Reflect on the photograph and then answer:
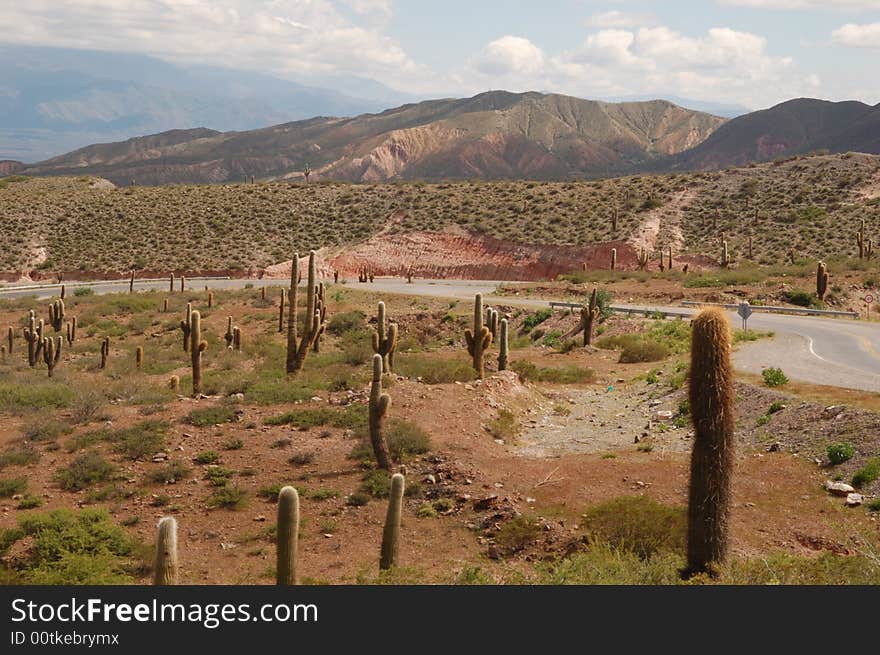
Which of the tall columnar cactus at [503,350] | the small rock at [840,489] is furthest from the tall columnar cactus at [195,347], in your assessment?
the small rock at [840,489]

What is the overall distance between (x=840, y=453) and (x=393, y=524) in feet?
32.9

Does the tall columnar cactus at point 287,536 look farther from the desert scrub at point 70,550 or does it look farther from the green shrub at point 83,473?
the green shrub at point 83,473

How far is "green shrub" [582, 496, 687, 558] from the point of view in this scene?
12.9 meters

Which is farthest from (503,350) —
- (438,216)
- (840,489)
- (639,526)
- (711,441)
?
(438,216)

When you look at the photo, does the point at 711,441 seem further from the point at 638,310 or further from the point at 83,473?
the point at 638,310

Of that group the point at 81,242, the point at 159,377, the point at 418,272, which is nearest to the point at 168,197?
the point at 81,242

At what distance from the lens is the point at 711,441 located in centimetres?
1134

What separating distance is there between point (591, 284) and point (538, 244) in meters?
14.9

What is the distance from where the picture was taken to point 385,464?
17.3m

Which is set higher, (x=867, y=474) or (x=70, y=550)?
(x=867, y=474)

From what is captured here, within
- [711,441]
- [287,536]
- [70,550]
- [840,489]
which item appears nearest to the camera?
[287,536]

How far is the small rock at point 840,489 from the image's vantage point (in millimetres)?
15758

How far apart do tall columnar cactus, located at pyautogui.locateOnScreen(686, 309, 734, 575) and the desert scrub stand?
810cm

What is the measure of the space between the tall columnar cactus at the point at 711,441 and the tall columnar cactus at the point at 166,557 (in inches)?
262
